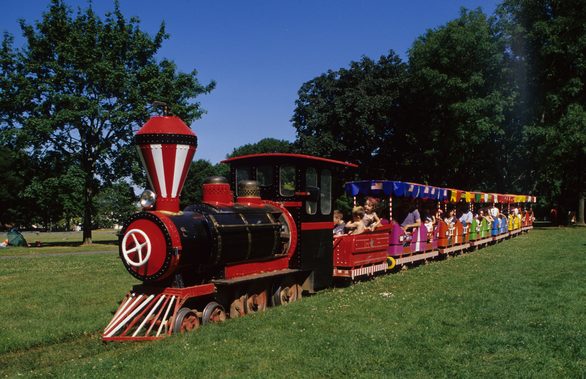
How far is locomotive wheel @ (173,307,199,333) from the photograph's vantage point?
766cm

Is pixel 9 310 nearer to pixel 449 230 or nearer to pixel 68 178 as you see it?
pixel 449 230

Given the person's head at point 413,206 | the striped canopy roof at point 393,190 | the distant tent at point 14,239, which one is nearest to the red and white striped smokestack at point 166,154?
the striped canopy roof at point 393,190

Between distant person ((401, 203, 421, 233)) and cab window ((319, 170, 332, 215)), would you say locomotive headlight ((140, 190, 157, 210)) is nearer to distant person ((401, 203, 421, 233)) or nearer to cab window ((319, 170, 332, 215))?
cab window ((319, 170, 332, 215))

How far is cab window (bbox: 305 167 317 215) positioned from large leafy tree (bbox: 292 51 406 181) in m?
27.9

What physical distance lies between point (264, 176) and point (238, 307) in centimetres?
299

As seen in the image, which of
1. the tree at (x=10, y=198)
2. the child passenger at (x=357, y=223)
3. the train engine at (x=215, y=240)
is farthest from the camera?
the tree at (x=10, y=198)

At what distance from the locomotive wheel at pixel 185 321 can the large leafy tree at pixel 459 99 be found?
97.9 ft

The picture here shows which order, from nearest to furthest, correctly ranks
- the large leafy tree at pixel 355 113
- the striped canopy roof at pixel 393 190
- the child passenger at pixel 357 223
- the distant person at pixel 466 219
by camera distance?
the child passenger at pixel 357 223 → the striped canopy roof at pixel 393 190 → the distant person at pixel 466 219 → the large leafy tree at pixel 355 113

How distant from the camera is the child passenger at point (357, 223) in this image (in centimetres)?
1370

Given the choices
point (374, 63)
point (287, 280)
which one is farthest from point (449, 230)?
point (374, 63)

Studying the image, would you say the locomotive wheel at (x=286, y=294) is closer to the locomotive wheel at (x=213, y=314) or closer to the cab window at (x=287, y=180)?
the locomotive wheel at (x=213, y=314)

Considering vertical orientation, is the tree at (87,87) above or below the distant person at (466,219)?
above

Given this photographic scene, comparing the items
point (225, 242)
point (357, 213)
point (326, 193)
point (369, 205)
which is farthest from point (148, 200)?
point (369, 205)

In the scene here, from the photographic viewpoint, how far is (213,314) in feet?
27.5
